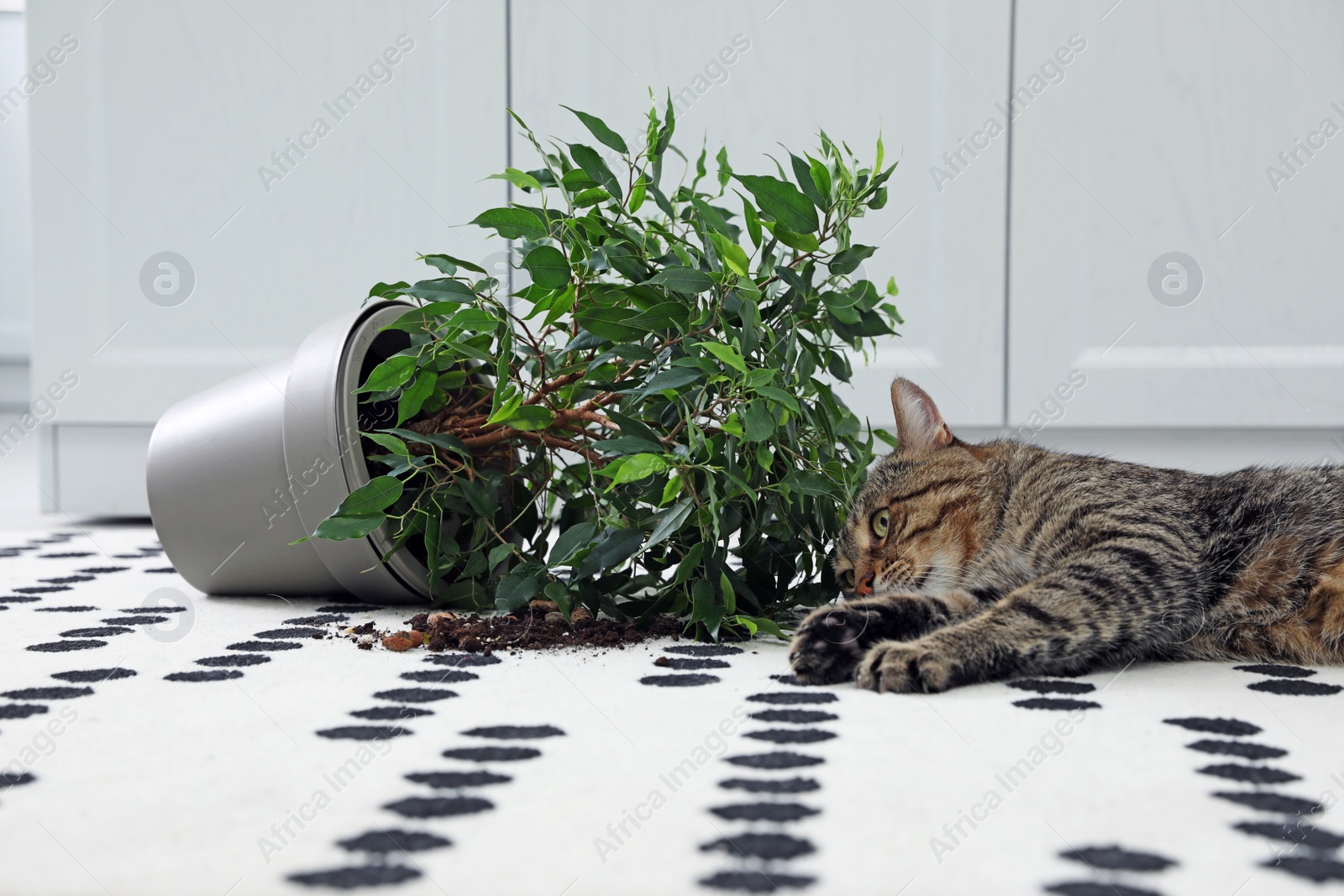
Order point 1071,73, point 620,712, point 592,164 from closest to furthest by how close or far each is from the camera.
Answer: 1. point 620,712
2. point 592,164
3. point 1071,73

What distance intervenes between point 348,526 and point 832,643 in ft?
1.49

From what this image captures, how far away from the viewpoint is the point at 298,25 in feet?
6.25

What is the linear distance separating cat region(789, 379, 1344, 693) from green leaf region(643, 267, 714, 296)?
30 centimetres

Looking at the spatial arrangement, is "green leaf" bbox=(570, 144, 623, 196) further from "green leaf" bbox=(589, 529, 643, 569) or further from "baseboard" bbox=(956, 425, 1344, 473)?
"baseboard" bbox=(956, 425, 1344, 473)

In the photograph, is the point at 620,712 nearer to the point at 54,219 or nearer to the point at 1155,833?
the point at 1155,833

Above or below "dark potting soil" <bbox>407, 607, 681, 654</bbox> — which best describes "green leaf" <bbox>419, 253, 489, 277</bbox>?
above

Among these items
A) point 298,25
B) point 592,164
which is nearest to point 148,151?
point 298,25

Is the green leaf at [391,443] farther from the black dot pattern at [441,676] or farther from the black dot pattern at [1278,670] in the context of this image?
the black dot pattern at [1278,670]

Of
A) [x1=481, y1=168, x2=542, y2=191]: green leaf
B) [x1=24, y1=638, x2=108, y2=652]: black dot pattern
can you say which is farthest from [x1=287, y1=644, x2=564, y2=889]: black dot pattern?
[x1=481, y1=168, x2=542, y2=191]: green leaf

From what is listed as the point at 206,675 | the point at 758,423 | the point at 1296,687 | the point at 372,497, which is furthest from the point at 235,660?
the point at 1296,687

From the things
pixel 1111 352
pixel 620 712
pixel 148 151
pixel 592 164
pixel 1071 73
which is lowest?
pixel 620 712

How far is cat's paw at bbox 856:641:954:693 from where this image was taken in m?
0.74

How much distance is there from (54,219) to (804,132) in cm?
149

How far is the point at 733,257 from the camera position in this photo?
0.86m
